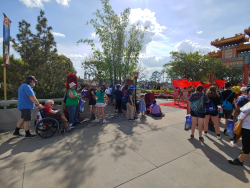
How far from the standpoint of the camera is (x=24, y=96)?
3836 millimetres

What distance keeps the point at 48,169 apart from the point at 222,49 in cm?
3233

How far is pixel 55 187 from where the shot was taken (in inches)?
83.4

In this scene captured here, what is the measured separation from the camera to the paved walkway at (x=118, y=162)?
2273mm

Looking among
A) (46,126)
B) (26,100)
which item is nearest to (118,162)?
(46,126)

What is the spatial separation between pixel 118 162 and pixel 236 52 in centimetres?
3069

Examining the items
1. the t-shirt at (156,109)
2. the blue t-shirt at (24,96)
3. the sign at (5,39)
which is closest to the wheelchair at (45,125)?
the blue t-shirt at (24,96)

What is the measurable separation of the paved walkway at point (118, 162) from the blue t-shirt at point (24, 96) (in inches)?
37.4

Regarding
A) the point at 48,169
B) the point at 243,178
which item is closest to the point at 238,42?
the point at 243,178

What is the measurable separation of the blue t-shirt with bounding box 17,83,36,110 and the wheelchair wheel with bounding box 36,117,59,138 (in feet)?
1.84

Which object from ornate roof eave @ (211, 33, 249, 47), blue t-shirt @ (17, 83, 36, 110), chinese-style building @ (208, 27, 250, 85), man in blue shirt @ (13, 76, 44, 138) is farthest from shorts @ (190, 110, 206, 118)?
ornate roof eave @ (211, 33, 249, 47)

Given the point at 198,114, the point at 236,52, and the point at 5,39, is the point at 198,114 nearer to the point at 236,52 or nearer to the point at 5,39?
the point at 5,39

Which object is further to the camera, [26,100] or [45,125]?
[45,125]

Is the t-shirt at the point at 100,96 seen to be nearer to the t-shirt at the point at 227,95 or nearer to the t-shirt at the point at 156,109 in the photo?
the t-shirt at the point at 156,109

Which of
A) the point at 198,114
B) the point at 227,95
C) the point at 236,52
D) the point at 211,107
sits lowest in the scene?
the point at 198,114
